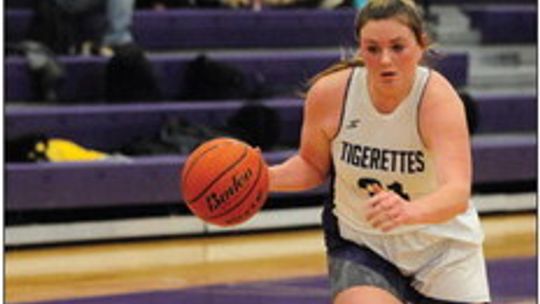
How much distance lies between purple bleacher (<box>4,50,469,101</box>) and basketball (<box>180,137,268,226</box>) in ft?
14.5

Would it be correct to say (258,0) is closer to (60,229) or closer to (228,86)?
(228,86)

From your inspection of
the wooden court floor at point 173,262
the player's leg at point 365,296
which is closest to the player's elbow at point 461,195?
the player's leg at point 365,296

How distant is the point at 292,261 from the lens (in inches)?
242

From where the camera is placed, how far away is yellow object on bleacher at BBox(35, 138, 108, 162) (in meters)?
6.75

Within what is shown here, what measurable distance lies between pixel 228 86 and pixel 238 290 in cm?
238

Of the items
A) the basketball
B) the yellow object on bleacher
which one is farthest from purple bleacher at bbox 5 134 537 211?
the basketball

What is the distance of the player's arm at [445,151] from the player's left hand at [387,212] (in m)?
0.06

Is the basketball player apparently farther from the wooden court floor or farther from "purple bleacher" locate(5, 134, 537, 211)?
"purple bleacher" locate(5, 134, 537, 211)

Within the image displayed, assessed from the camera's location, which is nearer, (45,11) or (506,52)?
(45,11)

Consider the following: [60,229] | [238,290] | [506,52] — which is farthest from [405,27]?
[506,52]

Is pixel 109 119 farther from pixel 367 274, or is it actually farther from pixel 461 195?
pixel 461 195

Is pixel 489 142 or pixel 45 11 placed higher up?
pixel 45 11

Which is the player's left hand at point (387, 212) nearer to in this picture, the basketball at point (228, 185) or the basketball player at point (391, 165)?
the basketball player at point (391, 165)

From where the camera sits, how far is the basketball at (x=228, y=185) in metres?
3.15
